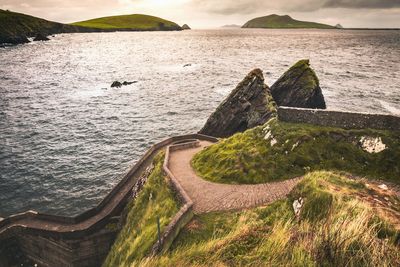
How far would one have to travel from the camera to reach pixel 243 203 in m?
18.0

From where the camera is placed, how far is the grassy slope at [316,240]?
807 cm

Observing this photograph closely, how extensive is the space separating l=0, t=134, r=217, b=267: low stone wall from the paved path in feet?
22.7

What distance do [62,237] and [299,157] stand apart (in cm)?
1716

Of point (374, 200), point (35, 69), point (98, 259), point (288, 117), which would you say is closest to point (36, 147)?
point (98, 259)

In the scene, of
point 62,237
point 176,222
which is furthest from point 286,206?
point 62,237

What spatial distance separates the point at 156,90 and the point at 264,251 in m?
69.9

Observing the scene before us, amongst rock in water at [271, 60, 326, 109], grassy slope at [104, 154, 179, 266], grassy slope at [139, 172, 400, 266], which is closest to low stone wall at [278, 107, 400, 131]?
grassy slope at [139, 172, 400, 266]

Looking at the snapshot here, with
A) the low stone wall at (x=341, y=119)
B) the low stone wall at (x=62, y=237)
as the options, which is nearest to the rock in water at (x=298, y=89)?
the low stone wall at (x=341, y=119)

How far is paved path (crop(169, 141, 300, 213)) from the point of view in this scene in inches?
703

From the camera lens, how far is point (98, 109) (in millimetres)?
60812

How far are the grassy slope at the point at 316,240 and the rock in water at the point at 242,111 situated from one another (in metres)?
24.9

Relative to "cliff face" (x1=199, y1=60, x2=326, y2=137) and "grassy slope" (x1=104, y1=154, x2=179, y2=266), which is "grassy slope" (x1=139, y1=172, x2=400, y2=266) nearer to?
"grassy slope" (x1=104, y1=154, x2=179, y2=266)

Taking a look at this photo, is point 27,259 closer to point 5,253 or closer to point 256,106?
point 5,253

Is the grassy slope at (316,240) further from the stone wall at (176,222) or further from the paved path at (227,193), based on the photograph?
the paved path at (227,193)
